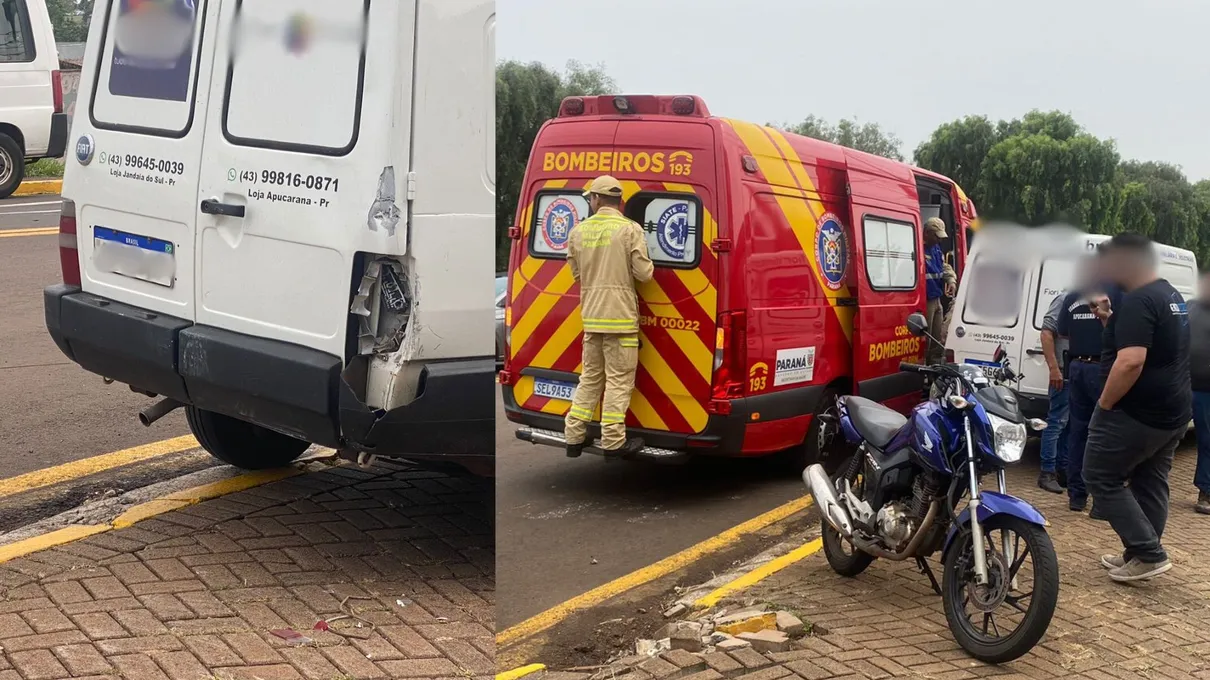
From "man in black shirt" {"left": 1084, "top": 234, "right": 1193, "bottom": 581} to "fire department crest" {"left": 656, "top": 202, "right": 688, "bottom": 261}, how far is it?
121 centimetres

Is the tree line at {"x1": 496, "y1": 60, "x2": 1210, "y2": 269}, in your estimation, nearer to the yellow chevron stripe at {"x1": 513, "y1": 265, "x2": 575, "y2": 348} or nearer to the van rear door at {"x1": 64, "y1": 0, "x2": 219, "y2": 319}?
the yellow chevron stripe at {"x1": 513, "y1": 265, "x2": 575, "y2": 348}

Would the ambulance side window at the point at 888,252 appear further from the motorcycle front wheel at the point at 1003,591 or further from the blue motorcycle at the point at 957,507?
the motorcycle front wheel at the point at 1003,591

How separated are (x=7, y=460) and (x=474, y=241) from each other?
350 centimetres

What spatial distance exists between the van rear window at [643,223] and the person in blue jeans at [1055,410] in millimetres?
1004

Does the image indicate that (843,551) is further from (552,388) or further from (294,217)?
(294,217)

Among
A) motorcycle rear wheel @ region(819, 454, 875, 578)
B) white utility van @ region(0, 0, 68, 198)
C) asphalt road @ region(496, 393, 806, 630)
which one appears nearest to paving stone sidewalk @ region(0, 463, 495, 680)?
asphalt road @ region(496, 393, 806, 630)

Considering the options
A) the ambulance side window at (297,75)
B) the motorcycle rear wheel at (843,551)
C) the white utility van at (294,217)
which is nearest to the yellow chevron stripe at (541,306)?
the white utility van at (294,217)

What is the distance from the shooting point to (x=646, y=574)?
3527mm

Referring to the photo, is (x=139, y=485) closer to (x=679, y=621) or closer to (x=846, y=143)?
(x=679, y=621)

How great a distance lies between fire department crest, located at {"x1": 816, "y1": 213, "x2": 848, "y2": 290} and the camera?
12.3 ft

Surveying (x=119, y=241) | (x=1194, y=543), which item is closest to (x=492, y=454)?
(x=119, y=241)

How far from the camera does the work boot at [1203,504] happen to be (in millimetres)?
4594

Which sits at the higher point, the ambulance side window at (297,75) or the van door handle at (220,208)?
the ambulance side window at (297,75)

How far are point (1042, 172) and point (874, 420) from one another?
132 cm
